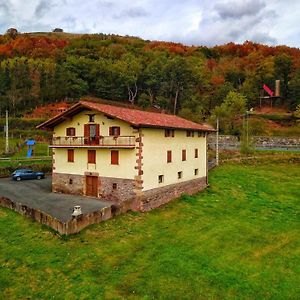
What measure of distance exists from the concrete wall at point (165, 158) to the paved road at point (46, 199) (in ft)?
14.6

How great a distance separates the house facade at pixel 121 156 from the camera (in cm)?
2780

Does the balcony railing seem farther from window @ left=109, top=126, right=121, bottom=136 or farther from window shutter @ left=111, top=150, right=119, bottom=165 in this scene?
window shutter @ left=111, top=150, right=119, bottom=165

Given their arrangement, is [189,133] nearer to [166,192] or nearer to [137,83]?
[166,192]

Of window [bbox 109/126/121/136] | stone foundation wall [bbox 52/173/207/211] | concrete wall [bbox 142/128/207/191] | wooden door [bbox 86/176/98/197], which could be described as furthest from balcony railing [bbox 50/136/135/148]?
wooden door [bbox 86/176/98/197]

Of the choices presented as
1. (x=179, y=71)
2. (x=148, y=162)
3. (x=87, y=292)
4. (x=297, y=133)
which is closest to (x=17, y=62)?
(x=179, y=71)

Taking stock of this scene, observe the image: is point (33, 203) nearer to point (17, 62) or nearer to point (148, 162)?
point (148, 162)

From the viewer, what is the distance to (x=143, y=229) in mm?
23266

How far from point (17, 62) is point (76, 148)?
257ft

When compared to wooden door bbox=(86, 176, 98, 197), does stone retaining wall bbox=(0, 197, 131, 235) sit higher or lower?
lower

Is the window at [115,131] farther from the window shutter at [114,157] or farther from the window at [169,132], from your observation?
the window at [169,132]

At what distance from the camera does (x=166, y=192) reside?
30.5 m

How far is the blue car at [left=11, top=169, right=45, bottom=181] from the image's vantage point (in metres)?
38.6

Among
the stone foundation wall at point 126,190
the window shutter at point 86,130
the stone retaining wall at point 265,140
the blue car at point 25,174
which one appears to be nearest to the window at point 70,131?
the window shutter at point 86,130

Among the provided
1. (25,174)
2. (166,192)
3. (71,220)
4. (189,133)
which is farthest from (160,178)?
(25,174)
